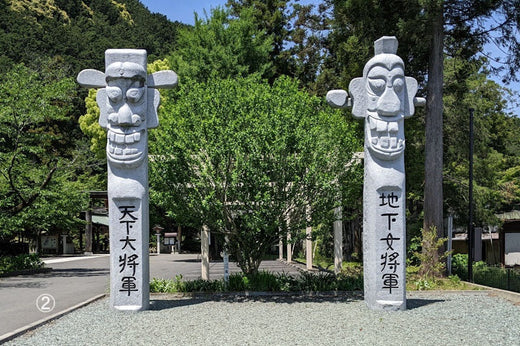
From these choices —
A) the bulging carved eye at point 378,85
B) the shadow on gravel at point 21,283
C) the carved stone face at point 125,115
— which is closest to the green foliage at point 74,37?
the shadow on gravel at point 21,283

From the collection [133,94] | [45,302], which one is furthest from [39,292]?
[133,94]

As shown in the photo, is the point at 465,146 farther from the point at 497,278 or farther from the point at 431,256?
the point at 431,256

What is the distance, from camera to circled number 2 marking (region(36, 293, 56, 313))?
10.9 meters

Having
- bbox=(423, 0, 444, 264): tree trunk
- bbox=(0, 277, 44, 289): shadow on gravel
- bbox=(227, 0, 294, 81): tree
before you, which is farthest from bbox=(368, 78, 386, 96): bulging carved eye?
bbox=(227, 0, 294, 81): tree

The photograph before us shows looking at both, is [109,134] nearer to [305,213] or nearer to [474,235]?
[305,213]

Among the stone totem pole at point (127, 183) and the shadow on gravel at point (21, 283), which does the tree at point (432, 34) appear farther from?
the shadow on gravel at point (21, 283)

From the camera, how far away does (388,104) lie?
31.7 feet

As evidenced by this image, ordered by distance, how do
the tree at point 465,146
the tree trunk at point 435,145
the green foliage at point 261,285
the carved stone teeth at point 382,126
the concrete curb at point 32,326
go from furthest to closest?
the tree at point 465,146 < the tree trunk at point 435,145 < the green foliage at point 261,285 < the carved stone teeth at point 382,126 < the concrete curb at point 32,326

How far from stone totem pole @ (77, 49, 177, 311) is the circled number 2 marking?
209 cm

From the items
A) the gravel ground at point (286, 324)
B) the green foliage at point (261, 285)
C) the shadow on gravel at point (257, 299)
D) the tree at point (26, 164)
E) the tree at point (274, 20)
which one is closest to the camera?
the gravel ground at point (286, 324)

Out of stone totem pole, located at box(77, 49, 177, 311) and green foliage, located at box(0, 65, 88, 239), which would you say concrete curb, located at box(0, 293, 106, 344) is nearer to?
stone totem pole, located at box(77, 49, 177, 311)

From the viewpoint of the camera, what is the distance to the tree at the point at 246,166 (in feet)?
35.8

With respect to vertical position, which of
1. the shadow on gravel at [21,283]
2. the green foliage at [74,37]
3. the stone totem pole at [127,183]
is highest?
the green foliage at [74,37]

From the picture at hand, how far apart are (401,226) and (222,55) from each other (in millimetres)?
18542
